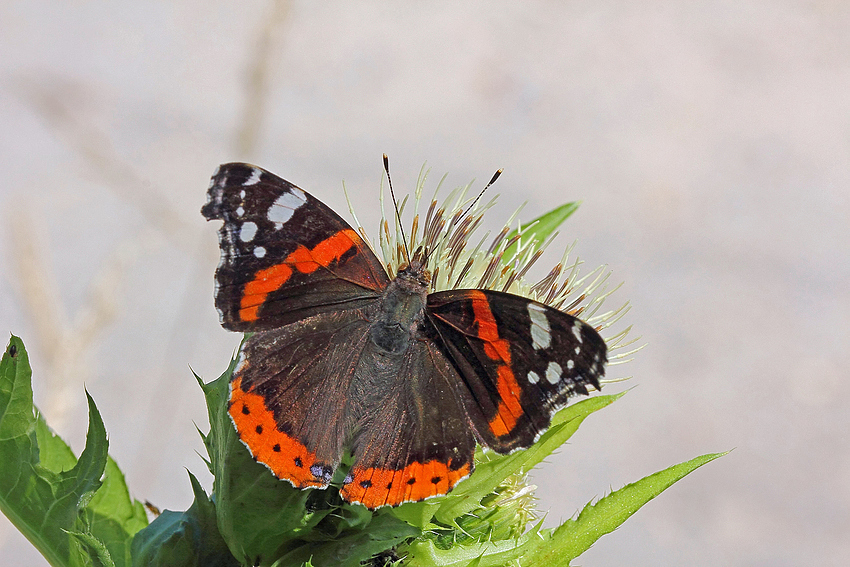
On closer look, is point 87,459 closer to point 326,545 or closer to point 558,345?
point 326,545

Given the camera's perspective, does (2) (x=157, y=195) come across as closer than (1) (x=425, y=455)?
No

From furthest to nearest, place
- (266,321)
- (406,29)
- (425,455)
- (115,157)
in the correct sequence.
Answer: (406,29) < (115,157) < (266,321) < (425,455)

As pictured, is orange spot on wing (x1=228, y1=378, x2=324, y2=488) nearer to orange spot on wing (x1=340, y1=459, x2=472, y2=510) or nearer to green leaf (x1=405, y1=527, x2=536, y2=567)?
orange spot on wing (x1=340, y1=459, x2=472, y2=510)

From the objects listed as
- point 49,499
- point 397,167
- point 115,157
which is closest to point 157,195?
point 115,157

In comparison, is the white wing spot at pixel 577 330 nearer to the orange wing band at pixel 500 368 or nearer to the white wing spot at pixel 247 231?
the orange wing band at pixel 500 368

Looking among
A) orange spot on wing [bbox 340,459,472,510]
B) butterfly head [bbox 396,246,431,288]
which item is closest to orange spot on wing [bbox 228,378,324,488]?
orange spot on wing [bbox 340,459,472,510]

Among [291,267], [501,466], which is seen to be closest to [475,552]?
[501,466]
